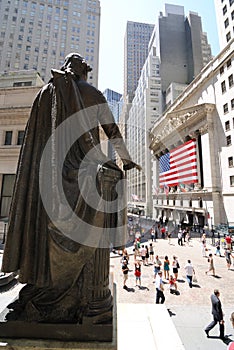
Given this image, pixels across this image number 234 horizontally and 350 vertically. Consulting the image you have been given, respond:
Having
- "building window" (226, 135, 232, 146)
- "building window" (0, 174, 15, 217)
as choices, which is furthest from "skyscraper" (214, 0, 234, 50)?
"building window" (0, 174, 15, 217)

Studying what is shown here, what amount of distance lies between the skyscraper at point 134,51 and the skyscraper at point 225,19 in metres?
75.7

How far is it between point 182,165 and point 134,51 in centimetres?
10634

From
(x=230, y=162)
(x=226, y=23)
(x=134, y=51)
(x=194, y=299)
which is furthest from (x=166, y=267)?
(x=134, y=51)

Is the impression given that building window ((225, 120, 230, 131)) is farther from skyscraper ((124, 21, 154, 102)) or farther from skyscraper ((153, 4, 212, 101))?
skyscraper ((124, 21, 154, 102))

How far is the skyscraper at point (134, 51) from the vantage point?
11712 cm

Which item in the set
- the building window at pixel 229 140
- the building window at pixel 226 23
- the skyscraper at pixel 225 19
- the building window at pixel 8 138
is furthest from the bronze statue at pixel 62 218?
the building window at pixel 226 23

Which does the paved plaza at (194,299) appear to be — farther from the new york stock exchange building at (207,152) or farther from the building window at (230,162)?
the building window at (230,162)

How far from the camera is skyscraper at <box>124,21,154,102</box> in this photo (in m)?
117

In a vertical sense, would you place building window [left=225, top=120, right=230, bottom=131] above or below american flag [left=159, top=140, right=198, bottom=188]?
above

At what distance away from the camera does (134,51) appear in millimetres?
118500

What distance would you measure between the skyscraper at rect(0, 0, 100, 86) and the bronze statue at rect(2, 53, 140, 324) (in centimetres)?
6028

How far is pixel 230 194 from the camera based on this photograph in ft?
96.6

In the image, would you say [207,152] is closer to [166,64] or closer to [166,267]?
[166,267]

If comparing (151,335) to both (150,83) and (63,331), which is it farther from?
(150,83)
